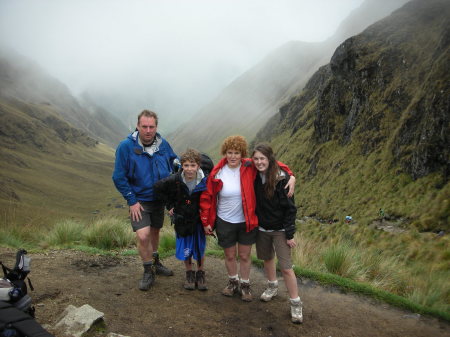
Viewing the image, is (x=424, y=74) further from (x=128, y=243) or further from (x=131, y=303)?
(x=131, y=303)

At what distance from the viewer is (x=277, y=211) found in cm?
511

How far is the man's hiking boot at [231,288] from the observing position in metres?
5.81

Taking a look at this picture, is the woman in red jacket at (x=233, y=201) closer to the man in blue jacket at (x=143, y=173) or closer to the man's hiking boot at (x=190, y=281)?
the man's hiking boot at (x=190, y=281)

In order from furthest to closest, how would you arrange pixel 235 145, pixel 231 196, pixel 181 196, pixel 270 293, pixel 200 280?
pixel 200 280, pixel 270 293, pixel 181 196, pixel 231 196, pixel 235 145

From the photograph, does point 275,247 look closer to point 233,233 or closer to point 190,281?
point 233,233

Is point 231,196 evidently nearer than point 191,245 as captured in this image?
Yes

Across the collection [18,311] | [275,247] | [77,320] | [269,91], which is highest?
[269,91]

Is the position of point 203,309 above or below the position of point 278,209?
below

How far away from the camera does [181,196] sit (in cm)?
566

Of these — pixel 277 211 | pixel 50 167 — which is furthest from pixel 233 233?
pixel 50 167

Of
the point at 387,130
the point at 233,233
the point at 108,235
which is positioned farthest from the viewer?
the point at 387,130

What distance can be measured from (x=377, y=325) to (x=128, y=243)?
682cm

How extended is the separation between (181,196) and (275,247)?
1824mm

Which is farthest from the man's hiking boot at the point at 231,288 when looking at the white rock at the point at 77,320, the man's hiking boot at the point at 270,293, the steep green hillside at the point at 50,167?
the steep green hillside at the point at 50,167
